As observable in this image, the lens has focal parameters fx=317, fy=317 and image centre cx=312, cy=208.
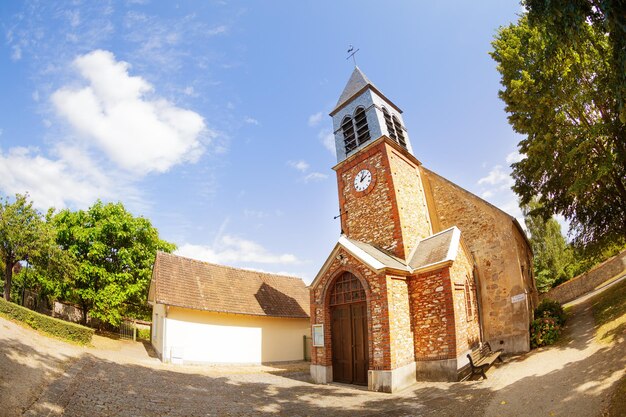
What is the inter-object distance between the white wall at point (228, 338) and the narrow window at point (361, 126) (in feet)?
39.9

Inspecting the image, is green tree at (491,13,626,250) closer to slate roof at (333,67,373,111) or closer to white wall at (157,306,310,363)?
slate roof at (333,67,373,111)

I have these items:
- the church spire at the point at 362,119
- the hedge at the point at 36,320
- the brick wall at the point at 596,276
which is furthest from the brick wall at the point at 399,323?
the brick wall at the point at 596,276

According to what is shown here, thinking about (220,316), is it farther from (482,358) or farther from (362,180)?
(482,358)

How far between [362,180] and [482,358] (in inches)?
369

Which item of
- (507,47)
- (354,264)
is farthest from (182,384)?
(507,47)

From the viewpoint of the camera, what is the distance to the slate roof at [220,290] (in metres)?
17.1

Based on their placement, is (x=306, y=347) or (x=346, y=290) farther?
(x=306, y=347)

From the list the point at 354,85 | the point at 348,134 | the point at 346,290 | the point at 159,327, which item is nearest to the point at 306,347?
the point at 159,327

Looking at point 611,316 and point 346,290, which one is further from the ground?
point 346,290

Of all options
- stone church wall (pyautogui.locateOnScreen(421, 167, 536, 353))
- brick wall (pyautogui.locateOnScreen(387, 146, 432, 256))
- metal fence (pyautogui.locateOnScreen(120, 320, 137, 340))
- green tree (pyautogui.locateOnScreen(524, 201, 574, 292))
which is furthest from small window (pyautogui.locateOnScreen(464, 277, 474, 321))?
metal fence (pyautogui.locateOnScreen(120, 320, 137, 340))

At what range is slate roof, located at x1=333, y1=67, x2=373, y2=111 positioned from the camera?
1833cm

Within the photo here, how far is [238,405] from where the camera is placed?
8.57 metres

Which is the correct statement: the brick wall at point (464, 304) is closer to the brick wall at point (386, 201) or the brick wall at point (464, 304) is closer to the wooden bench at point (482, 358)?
the wooden bench at point (482, 358)

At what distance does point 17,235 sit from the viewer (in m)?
19.5
